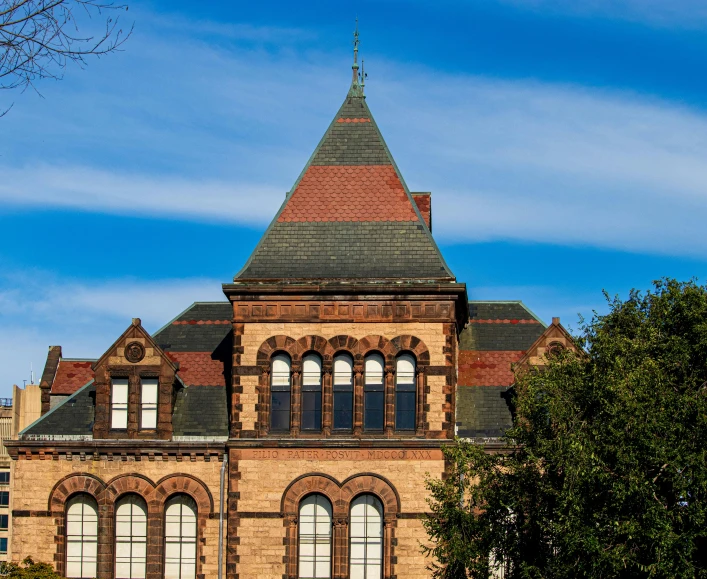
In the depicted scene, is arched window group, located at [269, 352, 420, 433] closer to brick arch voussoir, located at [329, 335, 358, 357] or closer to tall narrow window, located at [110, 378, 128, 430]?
brick arch voussoir, located at [329, 335, 358, 357]

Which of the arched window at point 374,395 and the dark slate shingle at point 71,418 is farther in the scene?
the dark slate shingle at point 71,418

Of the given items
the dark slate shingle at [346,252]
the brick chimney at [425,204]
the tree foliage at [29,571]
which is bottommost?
the tree foliage at [29,571]

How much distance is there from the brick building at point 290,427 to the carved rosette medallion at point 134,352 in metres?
0.04

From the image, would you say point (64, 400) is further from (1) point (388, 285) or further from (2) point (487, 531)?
(2) point (487, 531)

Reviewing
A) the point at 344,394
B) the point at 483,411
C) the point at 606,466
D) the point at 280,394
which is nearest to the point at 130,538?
the point at 280,394

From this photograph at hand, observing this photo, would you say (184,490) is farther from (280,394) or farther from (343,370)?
(343,370)

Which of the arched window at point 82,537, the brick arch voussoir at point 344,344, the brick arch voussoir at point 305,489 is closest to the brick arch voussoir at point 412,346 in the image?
the brick arch voussoir at point 344,344

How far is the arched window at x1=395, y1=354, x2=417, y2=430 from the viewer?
44.0 meters

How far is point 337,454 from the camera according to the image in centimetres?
4356

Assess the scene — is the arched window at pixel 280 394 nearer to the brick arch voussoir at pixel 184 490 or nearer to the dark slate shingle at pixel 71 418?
the brick arch voussoir at pixel 184 490

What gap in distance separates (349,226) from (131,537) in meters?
11.8

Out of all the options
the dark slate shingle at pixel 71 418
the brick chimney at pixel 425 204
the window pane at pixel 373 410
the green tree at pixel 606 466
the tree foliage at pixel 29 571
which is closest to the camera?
the green tree at pixel 606 466

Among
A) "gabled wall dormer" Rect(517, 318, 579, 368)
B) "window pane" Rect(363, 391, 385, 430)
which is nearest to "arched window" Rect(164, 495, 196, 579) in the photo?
"window pane" Rect(363, 391, 385, 430)

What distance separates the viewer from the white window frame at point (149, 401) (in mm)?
45094
